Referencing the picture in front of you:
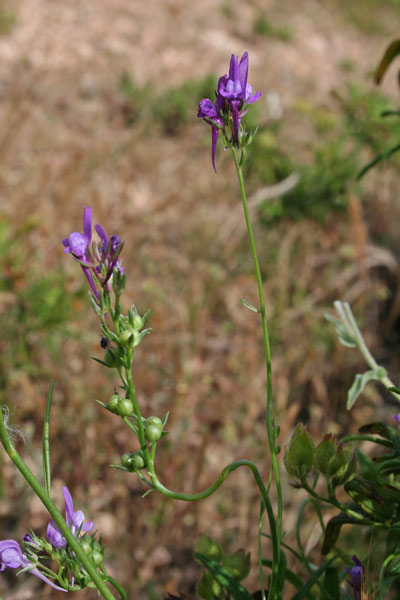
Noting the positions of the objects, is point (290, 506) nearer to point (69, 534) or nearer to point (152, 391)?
point (152, 391)

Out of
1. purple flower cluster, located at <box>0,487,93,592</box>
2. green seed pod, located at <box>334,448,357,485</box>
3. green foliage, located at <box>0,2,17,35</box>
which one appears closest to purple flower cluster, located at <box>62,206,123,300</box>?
purple flower cluster, located at <box>0,487,93,592</box>

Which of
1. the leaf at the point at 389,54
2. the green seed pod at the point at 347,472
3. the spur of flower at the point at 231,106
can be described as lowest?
the green seed pod at the point at 347,472

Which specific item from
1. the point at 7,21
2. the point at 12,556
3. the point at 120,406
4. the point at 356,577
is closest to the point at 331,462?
the point at 356,577

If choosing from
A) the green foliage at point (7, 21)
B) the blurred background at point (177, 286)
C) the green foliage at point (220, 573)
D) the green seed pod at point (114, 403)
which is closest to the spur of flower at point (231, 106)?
the green seed pod at point (114, 403)

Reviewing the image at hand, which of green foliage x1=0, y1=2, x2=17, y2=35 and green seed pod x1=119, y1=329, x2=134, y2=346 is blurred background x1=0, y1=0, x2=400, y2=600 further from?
green seed pod x1=119, y1=329, x2=134, y2=346

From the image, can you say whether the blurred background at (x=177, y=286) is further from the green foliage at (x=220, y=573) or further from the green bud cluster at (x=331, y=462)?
the green bud cluster at (x=331, y=462)

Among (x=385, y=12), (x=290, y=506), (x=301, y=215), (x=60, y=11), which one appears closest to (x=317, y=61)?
(x=385, y=12)

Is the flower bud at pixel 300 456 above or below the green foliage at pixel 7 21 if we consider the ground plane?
below
